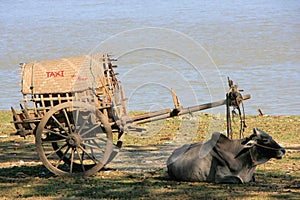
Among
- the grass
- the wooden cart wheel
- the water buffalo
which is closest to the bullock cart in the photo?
the wooden cart wheel

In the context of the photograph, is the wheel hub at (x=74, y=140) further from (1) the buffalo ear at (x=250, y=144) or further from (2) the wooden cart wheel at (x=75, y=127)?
(1) the buffalo ear at (x=250, y=144)

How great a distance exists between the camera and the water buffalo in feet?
31.9

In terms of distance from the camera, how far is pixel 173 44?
2941cm

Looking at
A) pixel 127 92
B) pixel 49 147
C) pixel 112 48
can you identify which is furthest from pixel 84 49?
pixel 49 147

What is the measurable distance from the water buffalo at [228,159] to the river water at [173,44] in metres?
5.87

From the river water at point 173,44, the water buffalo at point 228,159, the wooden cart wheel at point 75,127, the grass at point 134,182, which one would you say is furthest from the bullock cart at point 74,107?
the river water at point 173,44

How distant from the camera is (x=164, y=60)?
2677 cm

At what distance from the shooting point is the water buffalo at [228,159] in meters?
9.72

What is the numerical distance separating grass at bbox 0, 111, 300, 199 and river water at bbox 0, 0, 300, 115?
11.8 ft

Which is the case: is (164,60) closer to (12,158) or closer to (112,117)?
(12,158)

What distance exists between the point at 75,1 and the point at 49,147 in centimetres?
4072

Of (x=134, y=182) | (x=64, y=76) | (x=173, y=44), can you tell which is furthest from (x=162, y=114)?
(x=173, y=44)

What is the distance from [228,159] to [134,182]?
1382 millimetres

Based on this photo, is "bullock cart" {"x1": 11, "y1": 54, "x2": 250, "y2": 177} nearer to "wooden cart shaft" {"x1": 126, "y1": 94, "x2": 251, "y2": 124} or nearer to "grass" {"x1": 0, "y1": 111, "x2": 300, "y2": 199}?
"wooden cart shaft" {"x1": 126, "y1": 94, "x2": 251, "y2": 124}
